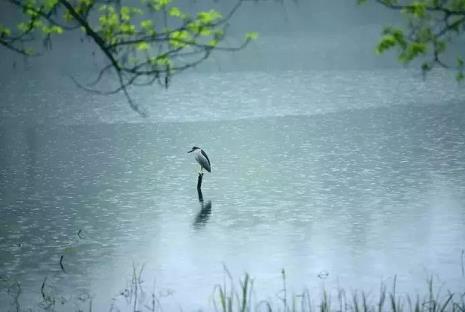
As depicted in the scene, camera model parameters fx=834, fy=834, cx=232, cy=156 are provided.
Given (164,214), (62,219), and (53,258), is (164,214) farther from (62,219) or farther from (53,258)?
(53,258)

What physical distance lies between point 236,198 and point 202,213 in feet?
8.62

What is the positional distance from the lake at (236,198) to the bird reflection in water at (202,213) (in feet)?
0.26

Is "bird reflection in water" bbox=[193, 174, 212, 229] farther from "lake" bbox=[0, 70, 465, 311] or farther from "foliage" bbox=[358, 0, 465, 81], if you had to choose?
"foliage" bbox=[358, 0, 465, 81]

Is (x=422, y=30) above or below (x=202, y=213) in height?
below

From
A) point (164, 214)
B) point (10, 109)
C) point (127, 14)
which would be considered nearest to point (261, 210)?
point (164, 214)

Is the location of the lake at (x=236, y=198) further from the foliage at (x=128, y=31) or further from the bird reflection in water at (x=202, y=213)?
the foliage at (x=128, y=31)

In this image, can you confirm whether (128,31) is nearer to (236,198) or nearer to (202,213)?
(202,213)

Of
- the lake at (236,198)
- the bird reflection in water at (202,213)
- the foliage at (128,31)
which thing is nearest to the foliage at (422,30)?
the foliage at (128,31)

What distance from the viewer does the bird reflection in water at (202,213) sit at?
846 inches

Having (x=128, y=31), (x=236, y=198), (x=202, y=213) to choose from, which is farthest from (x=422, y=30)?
(x=236, y=198)

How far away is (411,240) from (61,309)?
819cm

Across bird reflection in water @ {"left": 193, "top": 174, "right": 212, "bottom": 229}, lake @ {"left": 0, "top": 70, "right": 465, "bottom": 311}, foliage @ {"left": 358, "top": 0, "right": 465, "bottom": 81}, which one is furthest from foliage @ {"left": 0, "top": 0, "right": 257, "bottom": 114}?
bird reflection in water @ {"left": 193, "top": 174, "right": 212, "bottom": 229}

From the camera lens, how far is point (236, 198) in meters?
25.2

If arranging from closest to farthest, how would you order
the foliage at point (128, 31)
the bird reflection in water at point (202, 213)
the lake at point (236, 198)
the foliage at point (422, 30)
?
the foliage at point (128, 31) → the foliage at point (422, 30) → the lake at point (236, 198) → the bird reflection in water at point (202, 213)
